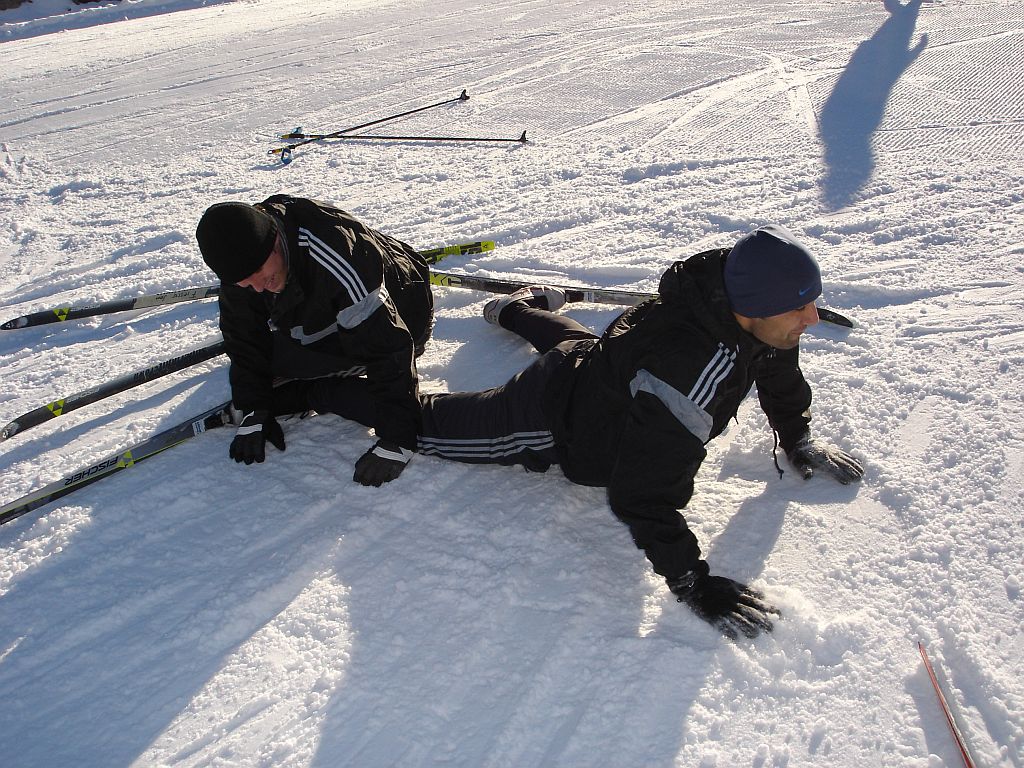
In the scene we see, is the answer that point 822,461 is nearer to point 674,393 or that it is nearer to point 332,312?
point 674,393

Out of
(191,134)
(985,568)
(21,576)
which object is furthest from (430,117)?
(985,568)

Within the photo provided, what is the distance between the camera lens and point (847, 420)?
313 centimetres

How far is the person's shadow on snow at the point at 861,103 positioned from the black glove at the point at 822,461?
2.66 m

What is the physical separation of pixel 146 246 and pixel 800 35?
7541mm

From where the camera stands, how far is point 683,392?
2.17 metres

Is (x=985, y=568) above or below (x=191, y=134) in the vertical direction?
below

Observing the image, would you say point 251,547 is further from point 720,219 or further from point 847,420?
point 720,219

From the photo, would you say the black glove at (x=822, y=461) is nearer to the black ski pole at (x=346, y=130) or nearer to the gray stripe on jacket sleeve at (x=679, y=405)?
the gray stripe on jacket sleeve at (x=679, y=405)

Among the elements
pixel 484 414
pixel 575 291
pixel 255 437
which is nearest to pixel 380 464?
pixel 484 414

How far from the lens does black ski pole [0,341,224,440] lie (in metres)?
3.35

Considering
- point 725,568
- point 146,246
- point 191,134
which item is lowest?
point 725,568

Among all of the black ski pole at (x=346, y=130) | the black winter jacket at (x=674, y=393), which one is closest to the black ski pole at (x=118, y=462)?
the black winter jacket at (x=674, y=393)

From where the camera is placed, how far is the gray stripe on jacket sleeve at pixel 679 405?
7.13 feet

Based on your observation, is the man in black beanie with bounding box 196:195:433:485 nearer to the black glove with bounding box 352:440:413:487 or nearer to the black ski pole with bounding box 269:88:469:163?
the black glove with bounding box 352:440:413:487
